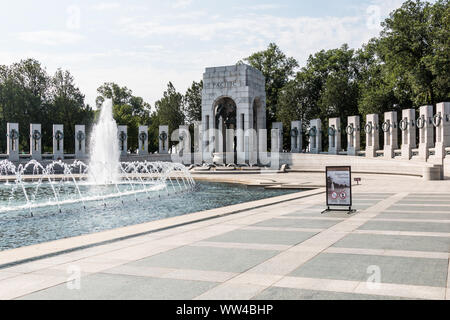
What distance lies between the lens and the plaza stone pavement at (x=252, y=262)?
17.8 feet

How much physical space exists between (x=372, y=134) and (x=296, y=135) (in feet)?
36.9

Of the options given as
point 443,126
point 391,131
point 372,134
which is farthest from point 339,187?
point 372,134

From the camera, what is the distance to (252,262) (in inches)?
275

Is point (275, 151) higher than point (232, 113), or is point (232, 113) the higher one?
point (232, 113)

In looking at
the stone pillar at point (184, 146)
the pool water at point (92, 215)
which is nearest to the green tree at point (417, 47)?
the stone pillar at point (184, 146)

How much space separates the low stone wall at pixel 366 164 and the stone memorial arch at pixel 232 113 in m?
4.55

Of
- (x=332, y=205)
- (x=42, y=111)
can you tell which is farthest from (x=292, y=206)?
(x=42, y=111)

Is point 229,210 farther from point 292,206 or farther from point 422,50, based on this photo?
point 422,50

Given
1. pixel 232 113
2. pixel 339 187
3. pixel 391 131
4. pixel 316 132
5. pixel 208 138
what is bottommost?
pixel 339 187

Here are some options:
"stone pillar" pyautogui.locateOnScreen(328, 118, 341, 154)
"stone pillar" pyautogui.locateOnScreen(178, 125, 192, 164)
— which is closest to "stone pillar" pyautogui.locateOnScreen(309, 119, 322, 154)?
"stone pillar" pyautogui.locateOnScreen(328, 118, 341, 154)

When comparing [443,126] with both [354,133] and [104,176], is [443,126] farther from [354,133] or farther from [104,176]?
[104,176]

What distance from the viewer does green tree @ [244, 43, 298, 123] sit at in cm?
7356

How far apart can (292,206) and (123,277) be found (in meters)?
9.76

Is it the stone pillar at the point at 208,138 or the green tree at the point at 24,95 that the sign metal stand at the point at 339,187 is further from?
the green tree at the point at 24,95
